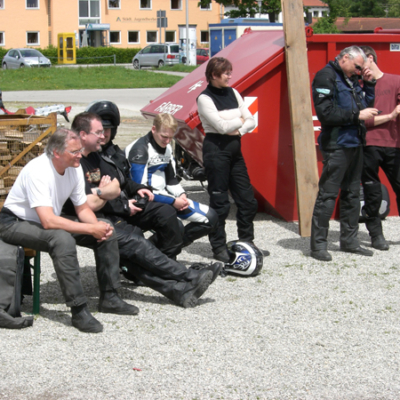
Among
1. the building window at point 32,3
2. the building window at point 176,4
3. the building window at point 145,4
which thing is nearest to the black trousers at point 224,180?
the building window at point 32,3

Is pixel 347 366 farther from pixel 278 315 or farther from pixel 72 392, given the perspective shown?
pixel 72 392

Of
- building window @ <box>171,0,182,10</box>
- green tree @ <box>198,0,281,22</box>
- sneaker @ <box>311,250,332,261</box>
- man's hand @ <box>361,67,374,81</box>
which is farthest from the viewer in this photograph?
building window @ <box>171,0,182,10</box>

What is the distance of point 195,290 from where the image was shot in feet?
15.5

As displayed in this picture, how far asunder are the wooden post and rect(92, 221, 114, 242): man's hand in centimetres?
285

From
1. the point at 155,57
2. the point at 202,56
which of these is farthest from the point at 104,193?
the point at 202,56

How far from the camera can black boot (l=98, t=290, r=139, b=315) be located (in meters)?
4.60

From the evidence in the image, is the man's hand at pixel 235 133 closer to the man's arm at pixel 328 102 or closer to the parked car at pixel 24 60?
the man's arm at pixel 328 102

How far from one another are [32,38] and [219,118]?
179ft

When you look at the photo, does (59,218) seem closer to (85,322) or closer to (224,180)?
(85,322)

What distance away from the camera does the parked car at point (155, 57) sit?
132 feet

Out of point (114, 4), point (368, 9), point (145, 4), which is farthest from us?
point (368, 9)

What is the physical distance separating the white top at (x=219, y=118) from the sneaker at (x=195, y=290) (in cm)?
152

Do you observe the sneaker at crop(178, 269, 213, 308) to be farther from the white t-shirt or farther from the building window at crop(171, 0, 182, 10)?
the building window at crop(171, 0, 182, 10)

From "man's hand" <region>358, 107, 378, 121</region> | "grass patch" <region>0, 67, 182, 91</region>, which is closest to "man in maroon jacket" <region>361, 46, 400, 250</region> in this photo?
"man's hand" <region>358, 107, 378, 121</region>
